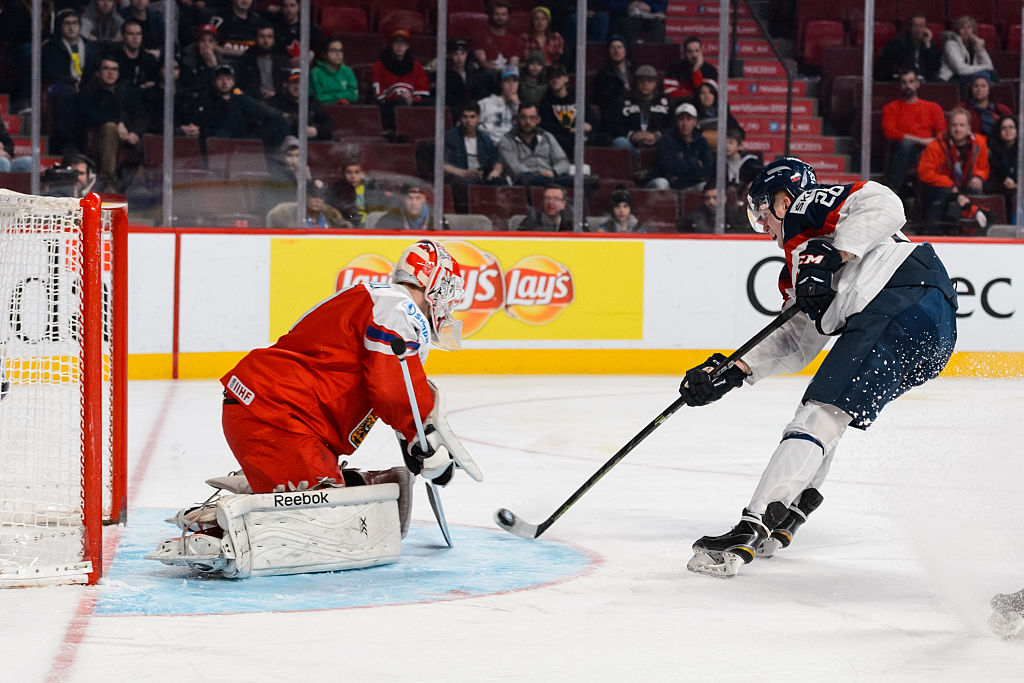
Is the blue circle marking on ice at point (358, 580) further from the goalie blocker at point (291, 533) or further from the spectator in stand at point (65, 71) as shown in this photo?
the spectator in stand at point (65, 71)

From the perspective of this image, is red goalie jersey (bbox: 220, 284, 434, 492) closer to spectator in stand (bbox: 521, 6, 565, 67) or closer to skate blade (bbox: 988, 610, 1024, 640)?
skate blade (bbox: 988, 610, 1024, 640)

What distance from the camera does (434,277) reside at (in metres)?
3.50

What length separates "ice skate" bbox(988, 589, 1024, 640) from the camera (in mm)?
2865

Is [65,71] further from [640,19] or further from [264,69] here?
[640,19]

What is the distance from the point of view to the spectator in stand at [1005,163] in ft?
29.7

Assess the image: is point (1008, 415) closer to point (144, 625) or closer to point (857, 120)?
point (857, 120)

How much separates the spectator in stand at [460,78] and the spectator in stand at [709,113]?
1.36 meters

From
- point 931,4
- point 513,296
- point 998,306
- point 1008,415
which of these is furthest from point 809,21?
point 1008,415

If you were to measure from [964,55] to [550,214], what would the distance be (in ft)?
9.80

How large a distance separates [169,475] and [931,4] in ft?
21.5

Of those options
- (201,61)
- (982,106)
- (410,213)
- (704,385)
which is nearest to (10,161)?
(201,61)

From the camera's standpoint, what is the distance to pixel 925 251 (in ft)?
12.4

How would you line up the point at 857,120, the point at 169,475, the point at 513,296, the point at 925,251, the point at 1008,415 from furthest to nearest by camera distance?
the point at 857,120 < the point at 513,296 < the point at 1008,415 < the point at 169,475 < the point at 925,251

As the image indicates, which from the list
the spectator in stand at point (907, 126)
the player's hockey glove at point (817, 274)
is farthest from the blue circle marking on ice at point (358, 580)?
the spectator in stand at point (907, 126)
